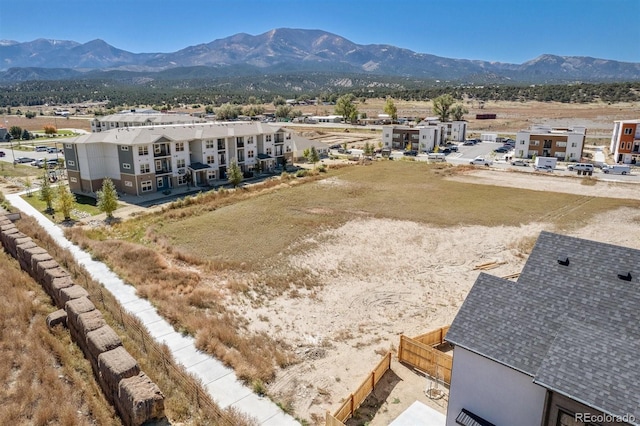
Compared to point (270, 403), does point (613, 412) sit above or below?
above

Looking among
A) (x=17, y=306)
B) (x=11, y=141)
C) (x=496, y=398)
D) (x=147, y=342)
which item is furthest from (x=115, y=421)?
(x=11, y=141)

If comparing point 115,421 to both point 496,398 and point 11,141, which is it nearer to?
point 496,398

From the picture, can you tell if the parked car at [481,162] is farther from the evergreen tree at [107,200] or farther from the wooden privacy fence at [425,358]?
the wooden privacy fence at [425,358]

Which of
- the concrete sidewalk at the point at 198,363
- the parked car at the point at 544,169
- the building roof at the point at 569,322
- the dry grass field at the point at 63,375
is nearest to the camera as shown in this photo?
the building roof at the point at 569,322

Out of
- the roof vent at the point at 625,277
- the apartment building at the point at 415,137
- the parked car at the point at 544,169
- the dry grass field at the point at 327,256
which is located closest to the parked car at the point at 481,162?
the parked car at the point at 544,169

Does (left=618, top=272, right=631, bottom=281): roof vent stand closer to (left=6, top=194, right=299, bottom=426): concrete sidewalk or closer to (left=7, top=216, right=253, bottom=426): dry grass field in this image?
(left=6, top=194, right=299, bottom=426): concrete sidewalk

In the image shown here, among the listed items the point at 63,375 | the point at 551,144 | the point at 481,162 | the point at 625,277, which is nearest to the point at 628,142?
the point at 551,144
